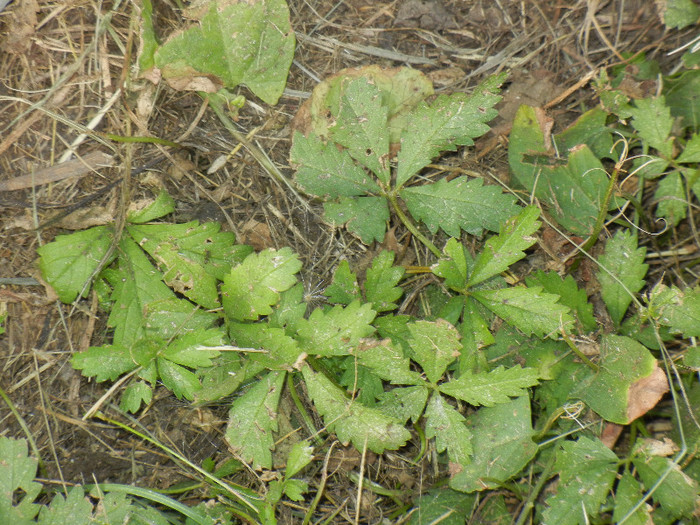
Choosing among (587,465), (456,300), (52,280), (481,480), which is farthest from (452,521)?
(52,280)

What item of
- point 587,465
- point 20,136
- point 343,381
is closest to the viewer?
point 587,465

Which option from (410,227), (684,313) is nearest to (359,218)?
(410,227)

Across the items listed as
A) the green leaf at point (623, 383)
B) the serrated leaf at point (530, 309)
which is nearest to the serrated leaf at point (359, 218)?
the serrated leaf at point (530, 309)

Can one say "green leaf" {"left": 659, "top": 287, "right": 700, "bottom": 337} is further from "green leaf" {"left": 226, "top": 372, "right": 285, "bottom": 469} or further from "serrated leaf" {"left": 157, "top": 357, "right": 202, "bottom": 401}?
"serrated leaf" {"left": 157, "top": 357, "right": 202, "bottom": 401}

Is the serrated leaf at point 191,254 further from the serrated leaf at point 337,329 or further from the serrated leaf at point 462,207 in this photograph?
the serrated leaf at point 462,207

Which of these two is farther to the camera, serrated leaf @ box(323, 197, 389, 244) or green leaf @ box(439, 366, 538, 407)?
serrated leaf @ box(323, 197, 389, 244)

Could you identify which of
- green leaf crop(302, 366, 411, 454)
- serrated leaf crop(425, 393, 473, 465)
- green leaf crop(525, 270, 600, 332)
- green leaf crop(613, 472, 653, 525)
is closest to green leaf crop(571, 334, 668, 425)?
green leaf crop(525, 270, 600, 332)

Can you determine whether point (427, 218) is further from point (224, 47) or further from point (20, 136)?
point (20, 136)
